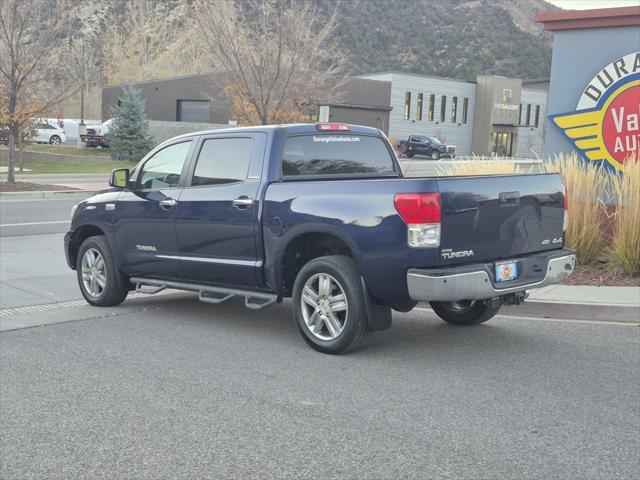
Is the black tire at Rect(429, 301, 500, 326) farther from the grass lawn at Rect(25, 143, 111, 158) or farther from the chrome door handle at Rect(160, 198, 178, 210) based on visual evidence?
the grass lawn at Rect(25, 143, 111, 158)

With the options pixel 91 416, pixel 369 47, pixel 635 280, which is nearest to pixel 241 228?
pixel 91 416

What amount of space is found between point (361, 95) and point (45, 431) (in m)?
58.1

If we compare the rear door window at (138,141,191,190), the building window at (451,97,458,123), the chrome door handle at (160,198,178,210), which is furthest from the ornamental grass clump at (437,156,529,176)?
the building window at (451,97,458,123)

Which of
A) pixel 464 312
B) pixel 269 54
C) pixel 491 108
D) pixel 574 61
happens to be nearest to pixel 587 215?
pixel 464 312

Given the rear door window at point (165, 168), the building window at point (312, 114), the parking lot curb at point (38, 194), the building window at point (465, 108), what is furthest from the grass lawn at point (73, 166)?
the building window at point (465, 108)

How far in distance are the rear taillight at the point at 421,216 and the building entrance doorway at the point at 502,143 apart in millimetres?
69182

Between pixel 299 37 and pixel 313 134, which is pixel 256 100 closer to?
pixel 299 37

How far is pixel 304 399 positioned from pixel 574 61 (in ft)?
31.2

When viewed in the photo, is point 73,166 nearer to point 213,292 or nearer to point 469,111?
point 213,292

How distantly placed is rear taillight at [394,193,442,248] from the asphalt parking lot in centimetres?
104

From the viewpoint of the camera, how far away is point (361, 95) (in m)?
61.1

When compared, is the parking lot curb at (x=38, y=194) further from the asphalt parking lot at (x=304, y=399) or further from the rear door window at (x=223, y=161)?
the rear door window at (x=223, y=161)

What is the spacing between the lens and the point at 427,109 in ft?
224

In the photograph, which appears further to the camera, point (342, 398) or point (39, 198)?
point (39, 198)
